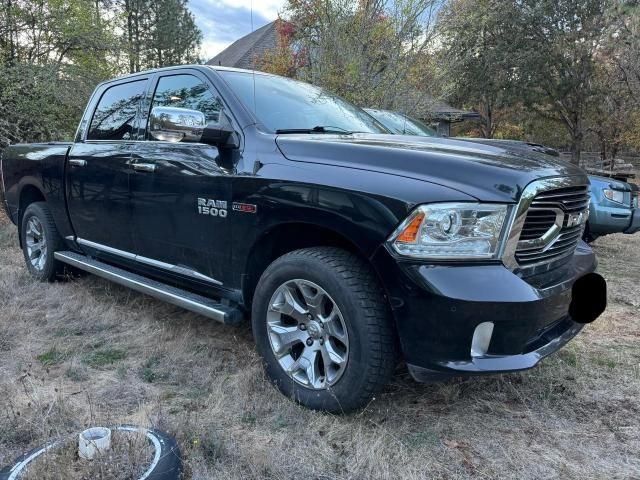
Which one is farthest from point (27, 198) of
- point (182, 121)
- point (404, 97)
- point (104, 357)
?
point (404, 97)

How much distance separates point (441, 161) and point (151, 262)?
7.17 ft

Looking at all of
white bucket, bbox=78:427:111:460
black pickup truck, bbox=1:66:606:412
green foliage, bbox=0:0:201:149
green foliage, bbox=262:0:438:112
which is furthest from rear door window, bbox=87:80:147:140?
green foliage, bbox=0:0:201:149

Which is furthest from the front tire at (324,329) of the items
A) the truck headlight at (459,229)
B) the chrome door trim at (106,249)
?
the chrome door trim at (106,249)

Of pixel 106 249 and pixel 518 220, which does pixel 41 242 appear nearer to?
pixel 106 249

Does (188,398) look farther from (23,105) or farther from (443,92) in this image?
(23,105)

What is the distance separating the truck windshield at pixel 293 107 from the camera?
3.15 metres

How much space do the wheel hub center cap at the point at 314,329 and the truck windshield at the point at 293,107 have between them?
3.81 ft

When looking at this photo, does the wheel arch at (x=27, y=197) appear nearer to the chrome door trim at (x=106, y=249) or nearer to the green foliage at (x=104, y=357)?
the chrome door trim at (x=106, y=249)

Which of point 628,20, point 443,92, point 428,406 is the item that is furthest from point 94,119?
point 628,20

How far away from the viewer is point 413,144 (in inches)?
110

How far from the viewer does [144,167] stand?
343 cm

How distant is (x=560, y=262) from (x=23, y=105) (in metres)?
10.2

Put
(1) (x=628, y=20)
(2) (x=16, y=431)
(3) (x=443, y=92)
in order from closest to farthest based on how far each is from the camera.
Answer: (2) (x=16, y=431) → (3) (x=443, y=92) → (1) (x=628, y=20)

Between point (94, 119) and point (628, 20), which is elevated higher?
point (628, 20)
